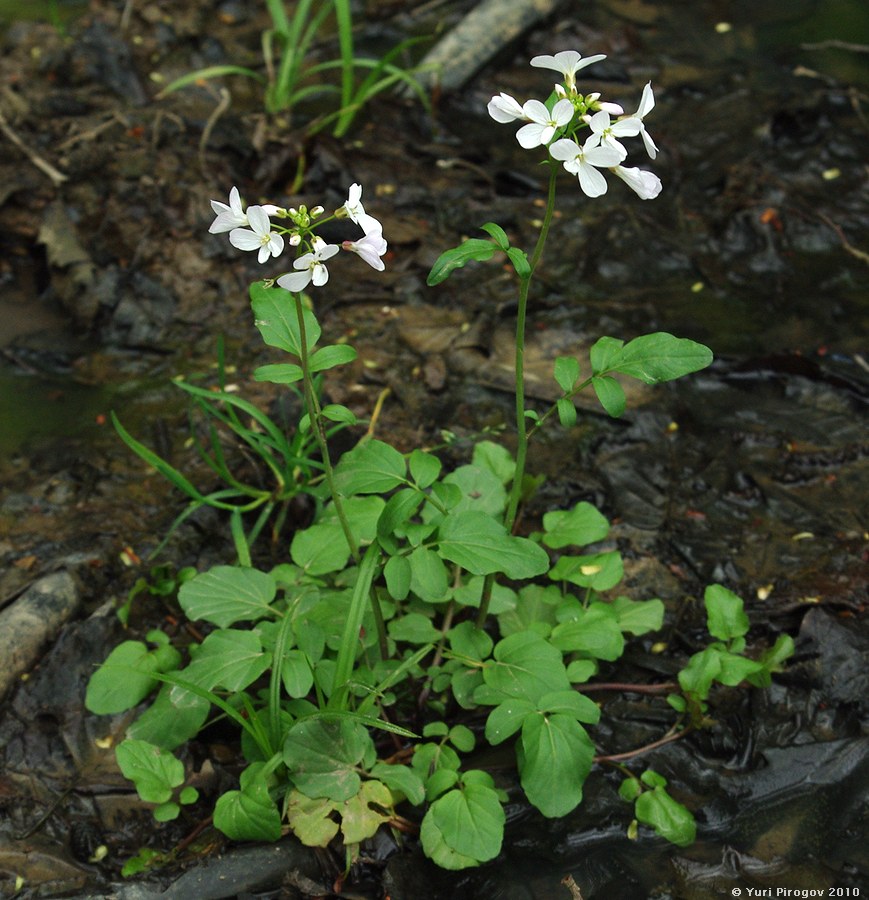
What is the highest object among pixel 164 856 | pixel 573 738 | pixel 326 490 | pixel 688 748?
pixel 326 490

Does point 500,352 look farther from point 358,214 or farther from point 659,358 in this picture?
point 358,214

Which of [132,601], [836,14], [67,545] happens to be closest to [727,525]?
[132,601]

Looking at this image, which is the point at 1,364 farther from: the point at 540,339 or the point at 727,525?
the point at 727,525

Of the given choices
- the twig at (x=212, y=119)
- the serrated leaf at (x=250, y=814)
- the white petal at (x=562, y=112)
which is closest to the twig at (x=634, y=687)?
the serrated leaf at (x=250, y=814)

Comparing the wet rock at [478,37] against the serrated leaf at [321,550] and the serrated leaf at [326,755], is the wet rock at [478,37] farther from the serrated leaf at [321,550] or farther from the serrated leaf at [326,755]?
the serrated leaf at [326,755]

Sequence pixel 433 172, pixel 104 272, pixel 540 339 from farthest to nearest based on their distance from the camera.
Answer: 1. pixel 433 172
2. pixel 104 272
3. pixel 540 339
